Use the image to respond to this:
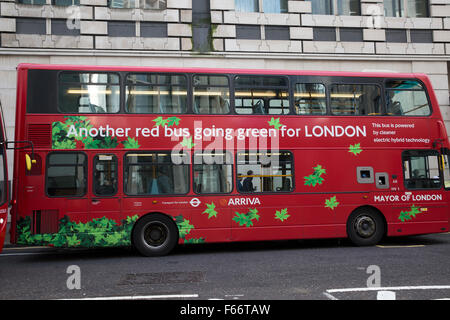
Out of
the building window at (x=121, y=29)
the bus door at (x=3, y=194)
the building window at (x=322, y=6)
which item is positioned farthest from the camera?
the building window at (x=322, y=6)

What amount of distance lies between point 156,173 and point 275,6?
11.2 meters

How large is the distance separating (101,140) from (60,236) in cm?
224

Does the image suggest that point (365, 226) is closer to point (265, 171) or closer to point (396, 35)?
point (265, 171)

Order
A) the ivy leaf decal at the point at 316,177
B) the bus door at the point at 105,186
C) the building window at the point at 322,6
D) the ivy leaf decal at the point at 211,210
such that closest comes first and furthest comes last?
1. the bus door at the point at 105,186
2. the ivy leaf decal at the point at 211,210
3. the ivy leaf decal at the point at 316,177
4. the building window at the point at 322,6

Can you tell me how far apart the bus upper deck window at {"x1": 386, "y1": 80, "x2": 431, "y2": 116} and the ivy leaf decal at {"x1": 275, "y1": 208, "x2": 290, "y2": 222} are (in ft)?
12.0

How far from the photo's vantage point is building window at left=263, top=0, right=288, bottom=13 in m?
16.7

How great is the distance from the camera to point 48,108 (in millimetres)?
8430

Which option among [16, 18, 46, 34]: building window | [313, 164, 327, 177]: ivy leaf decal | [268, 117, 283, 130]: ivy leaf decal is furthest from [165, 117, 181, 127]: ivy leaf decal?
[16, 18, 46, 34]: building window

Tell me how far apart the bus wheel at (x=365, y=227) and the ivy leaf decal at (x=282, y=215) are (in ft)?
5.32

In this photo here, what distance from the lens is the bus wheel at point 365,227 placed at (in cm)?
951

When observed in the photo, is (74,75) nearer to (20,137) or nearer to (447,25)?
(20,137)

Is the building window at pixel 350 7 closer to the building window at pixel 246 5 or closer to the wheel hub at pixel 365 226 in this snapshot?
the building window at pixel 246 5

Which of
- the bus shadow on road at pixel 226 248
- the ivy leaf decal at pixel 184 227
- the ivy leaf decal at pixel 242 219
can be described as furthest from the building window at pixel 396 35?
the ivy leaf decal at pixel 184 227

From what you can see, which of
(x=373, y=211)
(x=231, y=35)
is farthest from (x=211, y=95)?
(x=231, y=35)
